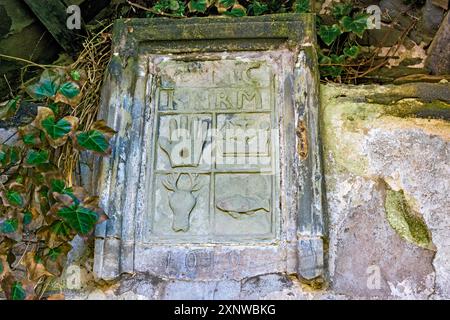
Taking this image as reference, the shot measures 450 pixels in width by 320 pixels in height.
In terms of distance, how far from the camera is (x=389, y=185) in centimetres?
265

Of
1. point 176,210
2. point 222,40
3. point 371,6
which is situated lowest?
point 176,210

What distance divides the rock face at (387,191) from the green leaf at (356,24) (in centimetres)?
35

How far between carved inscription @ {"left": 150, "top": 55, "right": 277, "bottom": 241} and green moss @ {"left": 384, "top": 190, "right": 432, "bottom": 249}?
1.52ft

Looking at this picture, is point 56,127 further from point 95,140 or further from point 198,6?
point 198,6

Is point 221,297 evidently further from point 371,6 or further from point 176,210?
point 371,6

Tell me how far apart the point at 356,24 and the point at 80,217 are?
156 cm

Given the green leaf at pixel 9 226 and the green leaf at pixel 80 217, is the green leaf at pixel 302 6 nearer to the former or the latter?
the green leaf at pixel 80 217

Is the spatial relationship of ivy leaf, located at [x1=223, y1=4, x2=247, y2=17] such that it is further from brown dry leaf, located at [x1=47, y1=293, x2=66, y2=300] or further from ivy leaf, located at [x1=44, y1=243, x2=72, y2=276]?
brown dry leaf, located at [x1=47, y1=293, x2=66, y2=300]

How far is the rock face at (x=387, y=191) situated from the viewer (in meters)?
2.48

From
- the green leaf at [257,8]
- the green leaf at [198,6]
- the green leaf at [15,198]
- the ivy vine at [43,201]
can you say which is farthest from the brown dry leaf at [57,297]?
the green leaf at [257,8]

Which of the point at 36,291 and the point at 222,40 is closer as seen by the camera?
the point at 36,291

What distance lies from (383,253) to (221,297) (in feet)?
2.09

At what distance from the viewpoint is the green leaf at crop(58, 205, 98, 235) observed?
2.45 m
